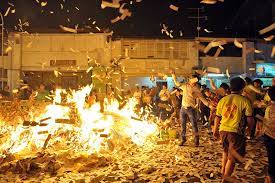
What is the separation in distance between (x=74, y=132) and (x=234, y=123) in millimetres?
5341

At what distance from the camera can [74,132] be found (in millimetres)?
9586

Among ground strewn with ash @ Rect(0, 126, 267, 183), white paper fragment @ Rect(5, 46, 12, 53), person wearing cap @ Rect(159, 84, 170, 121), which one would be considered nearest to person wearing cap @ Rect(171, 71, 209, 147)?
ground strewn with ash @ Rect(0, 126, 267, 183)

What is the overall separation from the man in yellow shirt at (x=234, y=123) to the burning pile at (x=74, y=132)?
12.0 feet

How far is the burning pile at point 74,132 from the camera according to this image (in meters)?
8.62

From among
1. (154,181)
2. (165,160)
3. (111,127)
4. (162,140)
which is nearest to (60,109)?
(111,127)

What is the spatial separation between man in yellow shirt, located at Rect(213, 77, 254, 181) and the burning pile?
3.65 m

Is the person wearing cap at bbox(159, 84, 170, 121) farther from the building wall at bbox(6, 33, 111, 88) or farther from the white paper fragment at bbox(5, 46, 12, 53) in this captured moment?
the white paper fragment at bbox(5, 46, 12, 53)

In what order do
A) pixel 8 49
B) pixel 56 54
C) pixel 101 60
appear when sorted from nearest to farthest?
1. pixel 101 60
2. pixel 8 49
3. pixel 56 54

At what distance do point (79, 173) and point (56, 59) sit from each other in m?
22.6

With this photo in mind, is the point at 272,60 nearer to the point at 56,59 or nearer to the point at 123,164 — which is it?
the point at 56,59

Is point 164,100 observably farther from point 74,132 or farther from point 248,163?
point 248,163

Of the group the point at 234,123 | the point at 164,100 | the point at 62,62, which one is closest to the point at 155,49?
the point at 62,62

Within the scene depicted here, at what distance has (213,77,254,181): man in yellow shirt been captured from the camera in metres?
5.61

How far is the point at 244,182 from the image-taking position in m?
6.42
